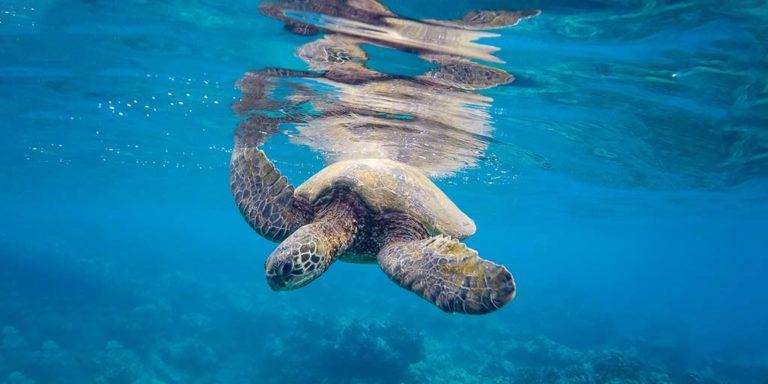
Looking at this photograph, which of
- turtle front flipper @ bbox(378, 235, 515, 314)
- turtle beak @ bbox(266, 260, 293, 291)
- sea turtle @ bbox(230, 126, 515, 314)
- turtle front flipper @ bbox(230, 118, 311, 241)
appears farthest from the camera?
turtle front flipper @ bbox(230, 118, 311, 241)

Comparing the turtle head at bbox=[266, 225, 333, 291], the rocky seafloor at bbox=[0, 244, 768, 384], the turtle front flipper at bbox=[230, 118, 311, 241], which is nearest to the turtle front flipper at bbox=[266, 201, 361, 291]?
the turtle head at bbox=[266, 225, 333, 291]

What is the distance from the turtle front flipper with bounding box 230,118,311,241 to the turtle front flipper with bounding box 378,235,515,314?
2027mm

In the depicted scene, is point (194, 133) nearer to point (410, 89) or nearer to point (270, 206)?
point (410, 89)

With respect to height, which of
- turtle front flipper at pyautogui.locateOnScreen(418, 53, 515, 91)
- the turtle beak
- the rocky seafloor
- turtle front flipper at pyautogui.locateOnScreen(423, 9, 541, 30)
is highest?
turtle front flipper at pyautogui.locateOnScreen(423, 9, 541, 30)

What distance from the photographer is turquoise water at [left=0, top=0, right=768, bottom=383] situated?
27.2ft

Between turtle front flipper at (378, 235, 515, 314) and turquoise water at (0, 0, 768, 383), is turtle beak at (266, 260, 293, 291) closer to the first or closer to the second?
turtle front flipper at (378, 235, 515, 314)

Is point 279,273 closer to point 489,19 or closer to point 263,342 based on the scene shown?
point 489,19

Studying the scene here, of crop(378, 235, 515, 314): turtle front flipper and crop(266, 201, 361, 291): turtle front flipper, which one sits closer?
crop(378, 235, 515, 314): turtle front flipper

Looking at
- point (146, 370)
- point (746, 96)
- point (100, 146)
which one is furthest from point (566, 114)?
point (100, 146)

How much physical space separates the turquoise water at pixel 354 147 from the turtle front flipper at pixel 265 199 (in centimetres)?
312

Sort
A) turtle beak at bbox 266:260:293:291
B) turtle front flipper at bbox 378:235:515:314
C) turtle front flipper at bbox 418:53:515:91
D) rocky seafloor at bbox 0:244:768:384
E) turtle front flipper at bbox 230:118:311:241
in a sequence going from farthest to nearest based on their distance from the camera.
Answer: rocky seafloor at bbox 0:244:768:384
turtle front flipper at bbox 418:53:515:91
turtle front flipper at bbox 230:118:311:241
turtle beak at bbox 266:260:293:291
turtle front flipper at bbox 378:235:515:314

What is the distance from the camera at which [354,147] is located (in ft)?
55.3

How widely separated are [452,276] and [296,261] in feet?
5.65

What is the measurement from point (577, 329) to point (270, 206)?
32.2 metres
